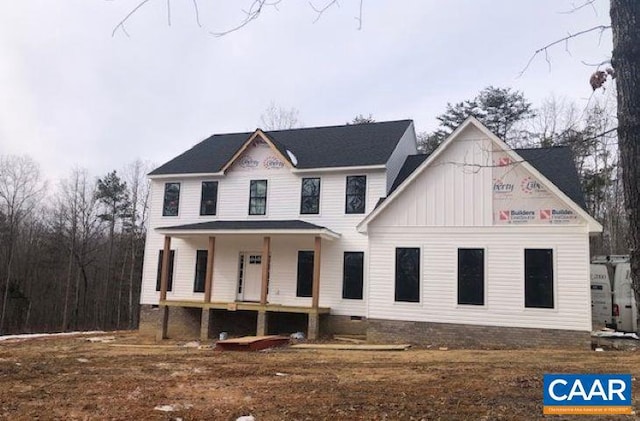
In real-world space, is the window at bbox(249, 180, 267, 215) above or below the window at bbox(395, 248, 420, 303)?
above

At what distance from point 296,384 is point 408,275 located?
27.5ft

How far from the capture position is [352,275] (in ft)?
59.9

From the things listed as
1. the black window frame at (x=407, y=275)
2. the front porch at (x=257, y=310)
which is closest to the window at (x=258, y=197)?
the front porch at (x=257, y=310)

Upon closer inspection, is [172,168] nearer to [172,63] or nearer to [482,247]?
[482,247]

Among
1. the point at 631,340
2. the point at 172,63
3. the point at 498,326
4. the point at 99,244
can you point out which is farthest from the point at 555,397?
the point at 99,244

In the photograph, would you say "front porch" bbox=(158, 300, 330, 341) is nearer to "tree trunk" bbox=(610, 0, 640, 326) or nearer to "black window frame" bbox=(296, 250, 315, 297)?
"black window frame" bbox=(296, 250, 315, 297)

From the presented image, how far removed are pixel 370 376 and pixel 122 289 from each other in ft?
125

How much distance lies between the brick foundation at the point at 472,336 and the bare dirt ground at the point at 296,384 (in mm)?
1288

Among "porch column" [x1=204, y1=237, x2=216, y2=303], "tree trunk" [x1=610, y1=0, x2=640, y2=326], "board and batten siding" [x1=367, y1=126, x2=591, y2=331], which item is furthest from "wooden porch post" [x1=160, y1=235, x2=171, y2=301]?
"tree trunk" [x1=610, y1=0, x2=640, y2=326]

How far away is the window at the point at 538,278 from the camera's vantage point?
14.5m

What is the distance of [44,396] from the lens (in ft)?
24.2

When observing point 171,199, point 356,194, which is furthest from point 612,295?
point 171,199

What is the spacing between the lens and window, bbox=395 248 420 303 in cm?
1596

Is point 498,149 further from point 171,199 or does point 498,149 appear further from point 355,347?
point 171,199
